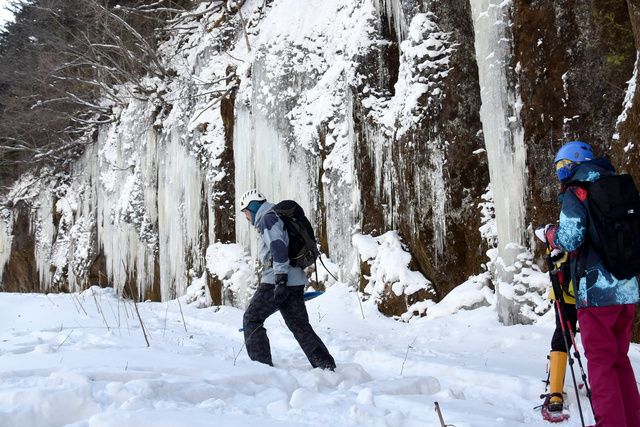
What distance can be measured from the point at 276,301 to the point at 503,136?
3233 millimetres

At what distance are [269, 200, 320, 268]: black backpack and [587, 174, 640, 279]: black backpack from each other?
1971mm

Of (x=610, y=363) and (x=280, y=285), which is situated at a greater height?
(x=280, y=285)

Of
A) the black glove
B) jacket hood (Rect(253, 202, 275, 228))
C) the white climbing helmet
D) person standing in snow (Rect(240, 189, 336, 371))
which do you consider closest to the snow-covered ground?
person standing in snow (Rect(240, 189, 336, 371))

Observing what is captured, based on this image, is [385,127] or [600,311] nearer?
[600,311]

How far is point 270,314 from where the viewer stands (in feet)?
12.0

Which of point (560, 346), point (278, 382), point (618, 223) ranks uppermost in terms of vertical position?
point (618, 223)

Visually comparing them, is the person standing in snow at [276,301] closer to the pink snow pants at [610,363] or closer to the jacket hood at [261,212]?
the jacket hood at [261,212]

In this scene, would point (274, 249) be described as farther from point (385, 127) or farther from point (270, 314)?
point (385, 127)

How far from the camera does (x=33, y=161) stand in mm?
19641

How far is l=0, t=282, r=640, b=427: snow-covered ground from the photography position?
2082 millimetres

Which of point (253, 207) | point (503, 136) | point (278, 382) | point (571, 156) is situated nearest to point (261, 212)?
point (253, 207)

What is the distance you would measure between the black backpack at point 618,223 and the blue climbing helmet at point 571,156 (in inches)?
9.5

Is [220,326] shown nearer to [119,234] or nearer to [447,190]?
[447,190]

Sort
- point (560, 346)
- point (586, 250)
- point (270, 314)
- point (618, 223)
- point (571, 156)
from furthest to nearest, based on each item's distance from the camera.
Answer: point (270, 314)
point (560, 346)
point (571, 156)
point (586, 250)
point (618, 223)
